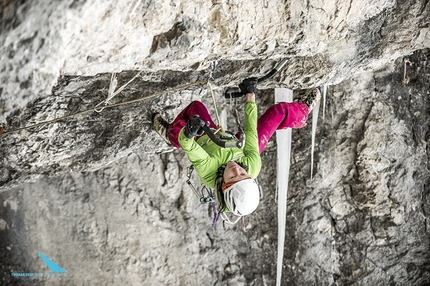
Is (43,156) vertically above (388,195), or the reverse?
(388,195)

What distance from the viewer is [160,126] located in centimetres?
377

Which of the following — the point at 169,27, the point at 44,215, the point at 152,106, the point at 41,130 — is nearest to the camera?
the point at 169,27

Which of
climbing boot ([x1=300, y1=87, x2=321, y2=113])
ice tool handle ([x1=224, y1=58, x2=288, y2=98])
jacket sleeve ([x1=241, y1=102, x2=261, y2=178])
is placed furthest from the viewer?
climbing boot ([x1=300, y1=87, x2=321, y2=113])

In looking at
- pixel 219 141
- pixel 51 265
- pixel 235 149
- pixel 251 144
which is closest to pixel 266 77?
pixel 251 144

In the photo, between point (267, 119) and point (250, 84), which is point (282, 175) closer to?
point (267, 119)

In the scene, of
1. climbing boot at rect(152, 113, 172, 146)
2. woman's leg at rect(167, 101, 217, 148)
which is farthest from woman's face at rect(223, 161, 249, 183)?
climbing boot at rect(152, 113, 172, 146)

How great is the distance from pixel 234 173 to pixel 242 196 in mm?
212

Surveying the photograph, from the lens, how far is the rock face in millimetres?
2764

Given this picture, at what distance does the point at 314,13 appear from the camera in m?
2.96

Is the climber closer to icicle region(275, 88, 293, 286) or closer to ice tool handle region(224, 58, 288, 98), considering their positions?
ice tool handle region(224, 58, 288, 98)

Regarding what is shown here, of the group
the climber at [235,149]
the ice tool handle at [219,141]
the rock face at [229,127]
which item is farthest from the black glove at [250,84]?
the ice tool handle at [219,141]

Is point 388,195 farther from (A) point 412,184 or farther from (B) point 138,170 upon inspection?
(B) point 138,170

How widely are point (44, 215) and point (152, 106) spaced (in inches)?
83.7

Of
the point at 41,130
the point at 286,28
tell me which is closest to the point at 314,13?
the point at 286,28
